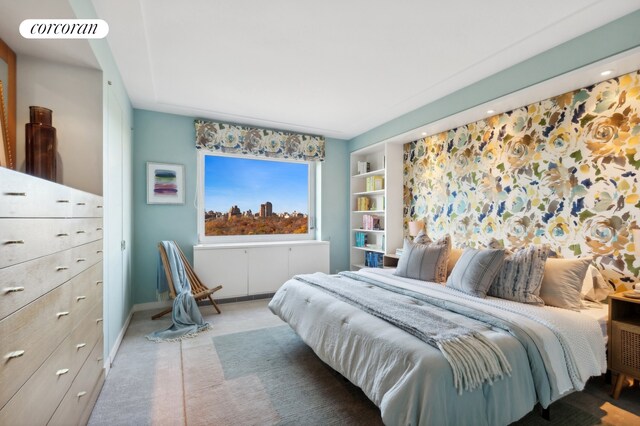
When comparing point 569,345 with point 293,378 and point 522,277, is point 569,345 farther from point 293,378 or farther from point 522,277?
point 293,378

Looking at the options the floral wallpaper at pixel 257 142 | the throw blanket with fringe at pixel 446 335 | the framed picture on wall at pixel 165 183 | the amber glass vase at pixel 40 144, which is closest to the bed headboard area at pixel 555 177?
the throw blanket with fringe at pixel 446 335

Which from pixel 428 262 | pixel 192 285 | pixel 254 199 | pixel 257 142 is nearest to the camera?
pixel 428 262

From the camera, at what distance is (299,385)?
7.34 ft

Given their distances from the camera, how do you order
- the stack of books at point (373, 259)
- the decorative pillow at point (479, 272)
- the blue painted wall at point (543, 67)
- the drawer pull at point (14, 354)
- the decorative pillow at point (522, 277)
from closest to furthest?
the drawer pull at point (14, 354), the blue painted wall at point (543, 67), the decorative pillow at point (522, 277), the decorative pillow at point (479, 272), the stack of books at point (373, 259)

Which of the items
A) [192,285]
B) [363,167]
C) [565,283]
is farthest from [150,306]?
[565,283]

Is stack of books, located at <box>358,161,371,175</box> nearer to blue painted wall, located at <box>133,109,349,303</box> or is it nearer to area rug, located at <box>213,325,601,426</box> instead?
blue painted wall, located at <box>133,109,349,303</box>

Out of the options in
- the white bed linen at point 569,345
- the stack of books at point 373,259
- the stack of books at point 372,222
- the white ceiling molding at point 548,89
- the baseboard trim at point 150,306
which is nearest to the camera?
the white bed linen at point 569,345

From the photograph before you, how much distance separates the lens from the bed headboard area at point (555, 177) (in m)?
2.40

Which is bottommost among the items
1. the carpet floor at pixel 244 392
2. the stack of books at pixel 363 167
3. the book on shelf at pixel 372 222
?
the carpet floor at pixel 244 392

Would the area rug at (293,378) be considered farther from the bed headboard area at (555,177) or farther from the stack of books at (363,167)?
the stack of books at (363,167)

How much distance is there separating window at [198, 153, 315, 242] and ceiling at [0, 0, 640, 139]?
1.16m

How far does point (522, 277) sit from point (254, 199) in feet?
11.8

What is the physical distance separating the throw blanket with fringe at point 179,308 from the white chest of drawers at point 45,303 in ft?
3.83

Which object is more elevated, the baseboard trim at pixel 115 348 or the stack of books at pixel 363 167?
the stack of books at pixel 363 167
